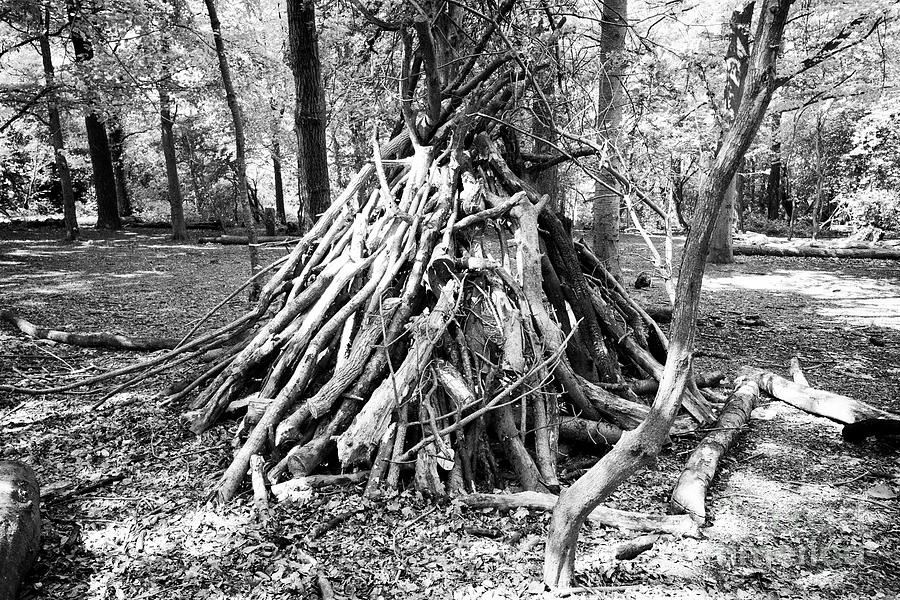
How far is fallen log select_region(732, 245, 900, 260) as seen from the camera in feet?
48.4

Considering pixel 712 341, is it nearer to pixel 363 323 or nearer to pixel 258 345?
pixel 363 323

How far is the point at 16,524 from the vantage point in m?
2.77

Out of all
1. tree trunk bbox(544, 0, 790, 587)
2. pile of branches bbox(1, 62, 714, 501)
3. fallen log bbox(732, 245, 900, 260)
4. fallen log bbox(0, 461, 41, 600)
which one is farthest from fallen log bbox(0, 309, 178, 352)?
fallen log bbox(732, 245, 900, 260)

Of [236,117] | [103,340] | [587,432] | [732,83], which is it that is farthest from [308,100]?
[732,83]

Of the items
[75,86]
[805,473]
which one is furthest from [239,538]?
[75,86]

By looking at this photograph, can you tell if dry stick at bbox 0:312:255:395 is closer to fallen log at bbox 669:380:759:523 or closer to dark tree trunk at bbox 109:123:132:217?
fallen log at bbox 669:380:759:523

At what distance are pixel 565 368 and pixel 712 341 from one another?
11.5 ft

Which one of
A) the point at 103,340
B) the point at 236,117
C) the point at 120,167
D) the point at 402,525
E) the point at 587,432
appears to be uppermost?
the point at 120,167

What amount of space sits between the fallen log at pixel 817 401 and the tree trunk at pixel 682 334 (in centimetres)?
263

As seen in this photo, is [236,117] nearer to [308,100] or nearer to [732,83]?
[308,100]

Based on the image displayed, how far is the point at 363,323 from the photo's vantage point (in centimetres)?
413

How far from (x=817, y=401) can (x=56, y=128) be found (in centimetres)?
1373

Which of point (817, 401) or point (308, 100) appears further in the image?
point (308, 100)

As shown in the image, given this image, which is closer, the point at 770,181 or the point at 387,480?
the point at 387,480
